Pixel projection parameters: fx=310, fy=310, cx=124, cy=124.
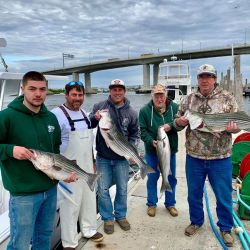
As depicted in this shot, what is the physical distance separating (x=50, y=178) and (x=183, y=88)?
2794cm

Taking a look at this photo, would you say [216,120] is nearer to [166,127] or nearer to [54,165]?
[166,127]

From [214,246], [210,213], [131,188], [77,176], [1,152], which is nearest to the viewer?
[1,152]

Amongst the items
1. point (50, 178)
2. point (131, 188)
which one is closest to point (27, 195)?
point (50, 178)

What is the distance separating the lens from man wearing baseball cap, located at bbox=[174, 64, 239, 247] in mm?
3936

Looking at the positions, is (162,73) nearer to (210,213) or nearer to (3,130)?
(210,213)

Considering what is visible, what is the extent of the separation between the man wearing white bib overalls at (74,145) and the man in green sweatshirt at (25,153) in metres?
0.56

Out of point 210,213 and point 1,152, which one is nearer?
point 1,152

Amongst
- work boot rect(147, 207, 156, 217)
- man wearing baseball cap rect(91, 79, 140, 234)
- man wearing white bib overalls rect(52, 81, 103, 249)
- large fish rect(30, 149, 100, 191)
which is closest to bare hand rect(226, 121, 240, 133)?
man wearing baseball cap rect(91, 79, 140, 234)

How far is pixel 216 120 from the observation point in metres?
3.71

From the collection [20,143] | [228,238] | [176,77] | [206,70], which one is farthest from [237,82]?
[20,143]

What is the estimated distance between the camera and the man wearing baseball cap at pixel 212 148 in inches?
155

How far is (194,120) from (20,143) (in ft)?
6.78

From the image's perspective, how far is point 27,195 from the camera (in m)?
2.88

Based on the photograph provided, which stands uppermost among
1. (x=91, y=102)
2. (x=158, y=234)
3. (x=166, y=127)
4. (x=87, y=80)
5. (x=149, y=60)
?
(x=149, y=60)
